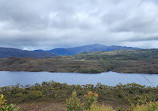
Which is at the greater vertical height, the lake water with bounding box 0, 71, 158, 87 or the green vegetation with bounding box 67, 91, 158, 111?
the green vegetation with bounding box 67, 91, 158, 111

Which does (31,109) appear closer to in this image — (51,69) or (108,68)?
(51,69)

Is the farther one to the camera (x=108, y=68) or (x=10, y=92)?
(x=108, y=68)

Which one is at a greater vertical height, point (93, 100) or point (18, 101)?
point (93, 100)

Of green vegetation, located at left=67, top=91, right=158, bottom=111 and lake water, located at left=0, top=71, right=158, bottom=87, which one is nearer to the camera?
green vegetation, located at left=67, top=91, right=158, bottom=111

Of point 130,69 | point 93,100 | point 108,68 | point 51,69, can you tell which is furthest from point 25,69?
point 93,100

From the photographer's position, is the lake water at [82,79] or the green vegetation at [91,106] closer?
the green vegetation at [91,106]

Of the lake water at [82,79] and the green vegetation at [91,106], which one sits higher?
the green vegetation at [91,106]

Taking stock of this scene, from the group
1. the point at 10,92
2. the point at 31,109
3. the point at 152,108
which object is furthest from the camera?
the point at 10,92

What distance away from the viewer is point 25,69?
82062 millimetres

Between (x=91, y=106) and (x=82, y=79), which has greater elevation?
(x=91, y=106)

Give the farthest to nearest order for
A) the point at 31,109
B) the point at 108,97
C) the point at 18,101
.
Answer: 1. the point at 108,97
2. the point at 18,101
3. the point at 31,109

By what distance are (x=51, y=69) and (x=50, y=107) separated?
215 ft

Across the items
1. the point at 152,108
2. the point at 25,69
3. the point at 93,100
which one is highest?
the point at 152,108

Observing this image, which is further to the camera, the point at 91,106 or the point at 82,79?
the point at 82,79
